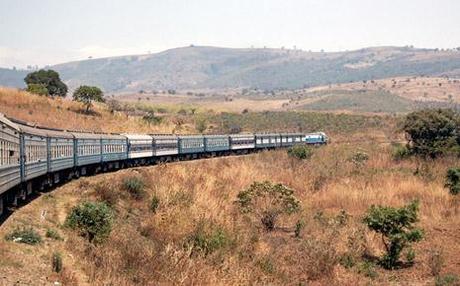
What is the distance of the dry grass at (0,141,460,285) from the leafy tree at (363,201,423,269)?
79cm

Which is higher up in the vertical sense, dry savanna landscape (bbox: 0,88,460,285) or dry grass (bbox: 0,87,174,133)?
dry grass (bbox: 0,87,174,133)

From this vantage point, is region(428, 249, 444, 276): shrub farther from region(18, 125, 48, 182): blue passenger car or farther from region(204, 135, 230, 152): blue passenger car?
region(204, 135, 230, 152): blue passenger car

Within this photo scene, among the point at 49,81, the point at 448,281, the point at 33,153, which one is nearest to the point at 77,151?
the point at 33,153

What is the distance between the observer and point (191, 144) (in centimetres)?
5394

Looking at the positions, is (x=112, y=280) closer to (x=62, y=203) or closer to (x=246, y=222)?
(x=62, y=203)

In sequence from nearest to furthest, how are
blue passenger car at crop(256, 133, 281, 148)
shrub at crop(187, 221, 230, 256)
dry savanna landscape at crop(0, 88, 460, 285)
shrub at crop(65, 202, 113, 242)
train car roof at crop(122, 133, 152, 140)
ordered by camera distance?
dry savanna landscape at crop(0, 88, 460, 285)
shrub at crop(65, 202, 113, 242)
shrub at crop(187, 221, 230, 256)
train car roof at crop(122, 133, 152, 140)
blue passenger car at crop(256, 133, 281, 148)

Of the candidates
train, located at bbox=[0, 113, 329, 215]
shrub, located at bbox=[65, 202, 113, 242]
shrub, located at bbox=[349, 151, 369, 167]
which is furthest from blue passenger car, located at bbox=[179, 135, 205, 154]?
shrub, located at bbox=[65, 202, 113, 242]

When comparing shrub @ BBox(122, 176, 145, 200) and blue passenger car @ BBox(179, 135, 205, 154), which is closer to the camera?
shrub @ BBox(122, 176, 145, 200)

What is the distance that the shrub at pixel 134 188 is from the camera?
92.5 feet

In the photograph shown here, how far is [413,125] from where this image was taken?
53.6 m

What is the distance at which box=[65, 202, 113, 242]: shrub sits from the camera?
60.9ft

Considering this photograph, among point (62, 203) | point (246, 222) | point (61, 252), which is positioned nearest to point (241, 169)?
point (246, 222)

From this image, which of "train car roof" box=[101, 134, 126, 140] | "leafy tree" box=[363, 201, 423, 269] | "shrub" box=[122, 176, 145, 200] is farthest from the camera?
"train car roof" box=[101, 134, 126, 140]

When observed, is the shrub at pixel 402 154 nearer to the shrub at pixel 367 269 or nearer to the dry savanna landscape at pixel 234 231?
the dry savanna landscape at pixel 234 231
